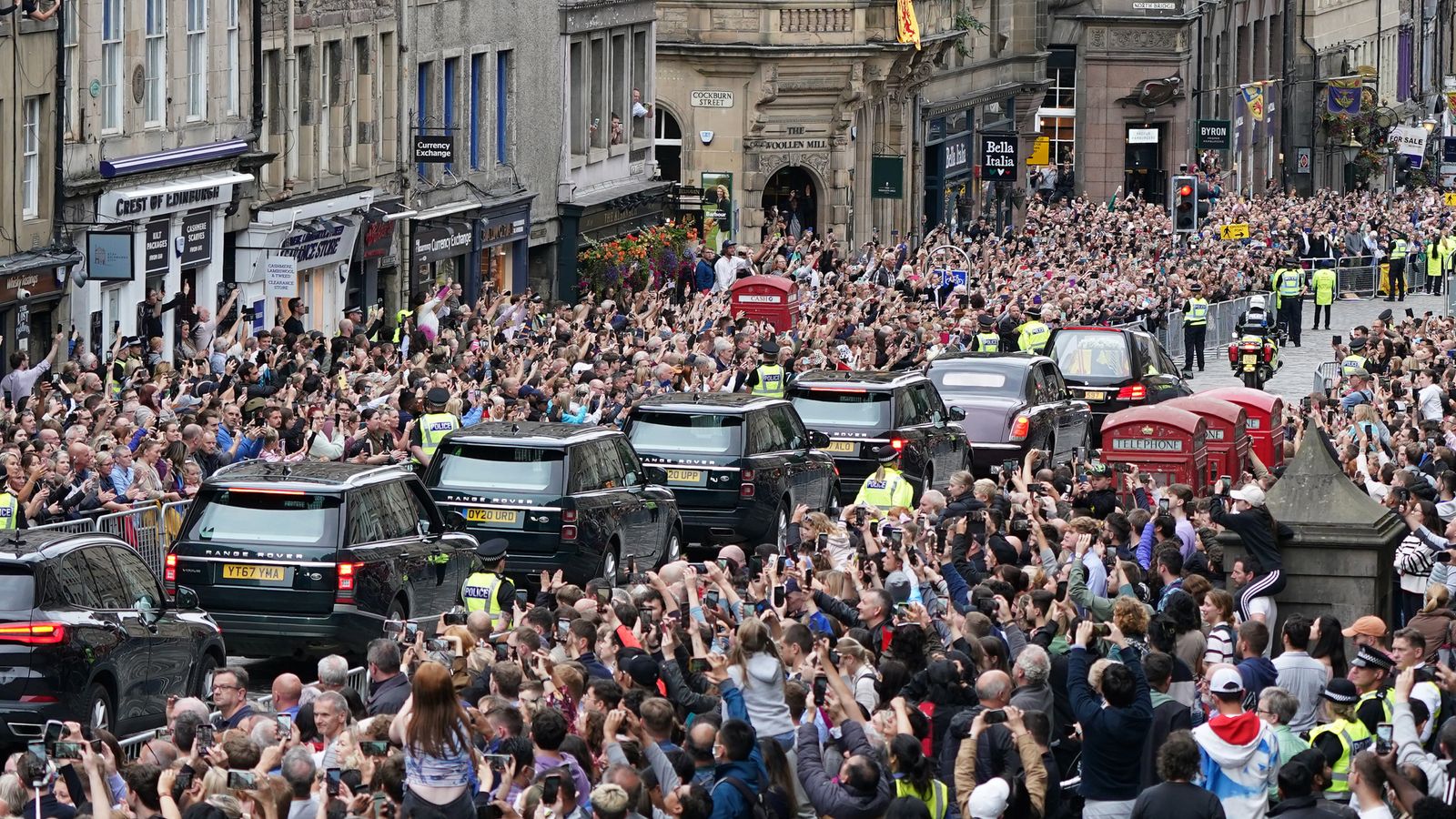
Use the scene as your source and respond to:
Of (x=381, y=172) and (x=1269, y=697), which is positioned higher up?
(x=381, y=172)

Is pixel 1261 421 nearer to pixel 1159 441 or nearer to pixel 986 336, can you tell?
pixel 1159 441

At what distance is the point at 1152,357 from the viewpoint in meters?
34.4

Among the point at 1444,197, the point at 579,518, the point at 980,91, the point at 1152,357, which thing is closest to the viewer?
the point at 579,518

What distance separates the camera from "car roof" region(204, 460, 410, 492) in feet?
61.6

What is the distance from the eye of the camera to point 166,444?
71.8 ft

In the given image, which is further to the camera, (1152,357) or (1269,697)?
(1152,357)

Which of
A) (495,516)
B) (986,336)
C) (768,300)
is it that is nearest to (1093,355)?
(986,336)

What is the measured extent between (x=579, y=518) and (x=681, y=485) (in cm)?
315

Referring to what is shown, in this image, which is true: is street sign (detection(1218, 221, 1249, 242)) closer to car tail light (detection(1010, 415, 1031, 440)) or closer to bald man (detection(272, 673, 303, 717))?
car tail light (detection(1010, 415, 1031, 440))

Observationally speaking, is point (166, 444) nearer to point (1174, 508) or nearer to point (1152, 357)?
point (1174, 508)

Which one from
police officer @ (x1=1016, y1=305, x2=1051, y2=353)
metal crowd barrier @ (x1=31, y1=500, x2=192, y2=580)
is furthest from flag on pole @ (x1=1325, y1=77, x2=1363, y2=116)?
metal crowd barrier @ (x1=31, y1=500, x2=192, y2=580)

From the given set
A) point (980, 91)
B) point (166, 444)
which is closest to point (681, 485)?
point (166, 444)

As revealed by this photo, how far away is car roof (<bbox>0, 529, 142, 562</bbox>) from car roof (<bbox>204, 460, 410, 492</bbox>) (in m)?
2.02

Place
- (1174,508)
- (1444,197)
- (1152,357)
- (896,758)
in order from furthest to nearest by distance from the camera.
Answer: (1444,197) < (1152,357) < (1174,508) < (896,758)
